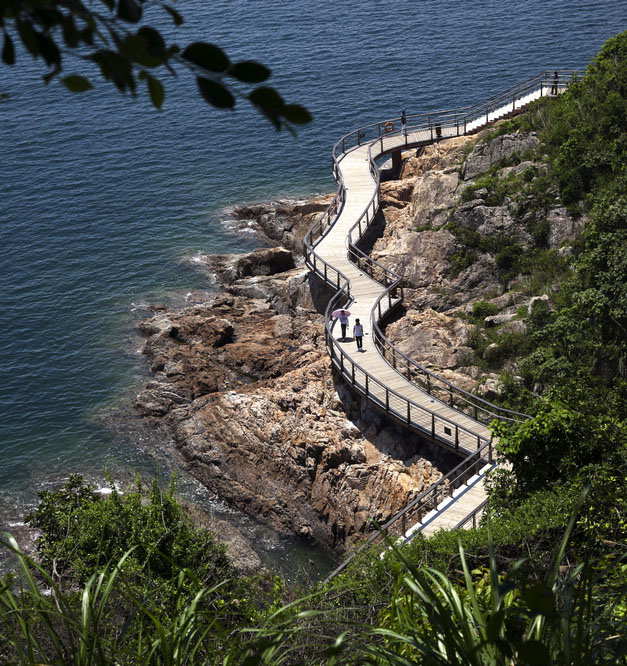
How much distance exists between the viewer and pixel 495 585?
6637 mm

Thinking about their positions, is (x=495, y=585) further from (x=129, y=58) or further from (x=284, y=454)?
(x=284, y=454)

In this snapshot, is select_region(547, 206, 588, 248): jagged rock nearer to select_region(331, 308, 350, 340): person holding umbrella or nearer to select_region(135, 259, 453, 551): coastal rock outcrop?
select_region(331, 308, 350, 340): person holding umbrella

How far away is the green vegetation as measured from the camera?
6.83m

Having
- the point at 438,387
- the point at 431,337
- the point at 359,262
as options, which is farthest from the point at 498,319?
the point at 359,262

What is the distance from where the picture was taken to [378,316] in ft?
110

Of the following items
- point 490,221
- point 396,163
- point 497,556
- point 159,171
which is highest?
point 497,556

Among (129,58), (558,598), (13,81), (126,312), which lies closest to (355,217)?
(126,312)

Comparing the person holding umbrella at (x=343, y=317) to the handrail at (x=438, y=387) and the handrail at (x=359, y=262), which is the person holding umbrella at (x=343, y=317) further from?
the handrail at (x=438, y=387)

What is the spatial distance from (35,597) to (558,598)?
4.86 metres

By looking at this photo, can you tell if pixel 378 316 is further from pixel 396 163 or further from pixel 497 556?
pixel 497 556

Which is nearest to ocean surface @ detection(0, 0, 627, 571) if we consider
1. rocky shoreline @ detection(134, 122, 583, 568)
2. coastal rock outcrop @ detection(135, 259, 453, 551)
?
coastal rock outcrop @ detection(135, 259, 453, 551)

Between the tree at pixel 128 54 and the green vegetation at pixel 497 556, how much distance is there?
331cm

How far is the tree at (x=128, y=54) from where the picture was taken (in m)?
3.68

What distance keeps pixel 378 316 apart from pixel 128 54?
98.3ft
